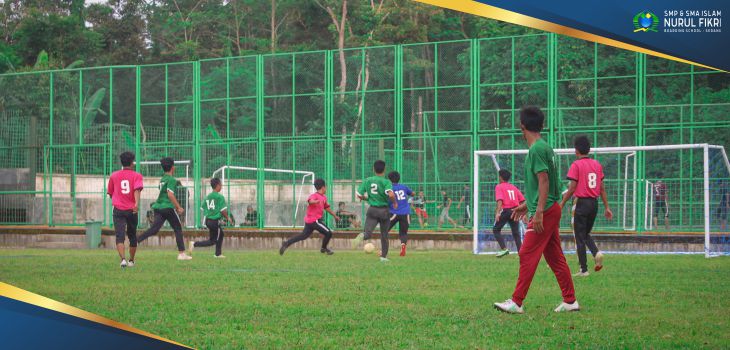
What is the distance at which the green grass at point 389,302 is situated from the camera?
843 centimetres

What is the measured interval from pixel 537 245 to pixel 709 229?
12.8 m

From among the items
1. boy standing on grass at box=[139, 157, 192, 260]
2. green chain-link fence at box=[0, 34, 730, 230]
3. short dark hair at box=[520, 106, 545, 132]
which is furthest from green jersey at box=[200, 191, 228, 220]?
short dark hair at box=[520, 106, 545, 132]

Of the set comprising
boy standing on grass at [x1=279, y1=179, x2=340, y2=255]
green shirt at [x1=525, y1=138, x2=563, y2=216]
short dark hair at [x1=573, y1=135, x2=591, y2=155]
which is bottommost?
boy standing on grass at [x1=279, y1=179, x2=340, y2=255]

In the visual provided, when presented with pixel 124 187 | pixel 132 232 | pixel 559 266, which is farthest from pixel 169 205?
pixel 559 266

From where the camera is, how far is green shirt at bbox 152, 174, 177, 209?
1961 centimetres

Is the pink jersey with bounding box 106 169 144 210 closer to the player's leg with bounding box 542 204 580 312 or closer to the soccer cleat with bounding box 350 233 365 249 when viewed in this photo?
the soccer cleat with bounding box 350 233 365 249

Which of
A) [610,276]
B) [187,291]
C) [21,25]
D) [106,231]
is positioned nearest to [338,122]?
[106,231]

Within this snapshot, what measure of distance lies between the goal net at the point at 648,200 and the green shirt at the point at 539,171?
506 inches

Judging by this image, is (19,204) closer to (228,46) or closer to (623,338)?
(228,46)

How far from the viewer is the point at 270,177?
1198 inches

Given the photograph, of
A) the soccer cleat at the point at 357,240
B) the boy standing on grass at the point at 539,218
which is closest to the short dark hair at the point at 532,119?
the boy standing on grass at the point at 539,218

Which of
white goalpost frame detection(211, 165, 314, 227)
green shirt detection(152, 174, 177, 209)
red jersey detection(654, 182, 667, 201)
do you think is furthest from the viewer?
white goalpost frame detection(211, 165, 314, 227)

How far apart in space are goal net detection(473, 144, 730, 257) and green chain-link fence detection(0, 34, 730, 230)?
30 cm

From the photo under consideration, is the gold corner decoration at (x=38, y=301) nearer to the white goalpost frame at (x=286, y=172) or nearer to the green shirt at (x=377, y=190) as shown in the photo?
the green shirt at (x=377, y=190)
